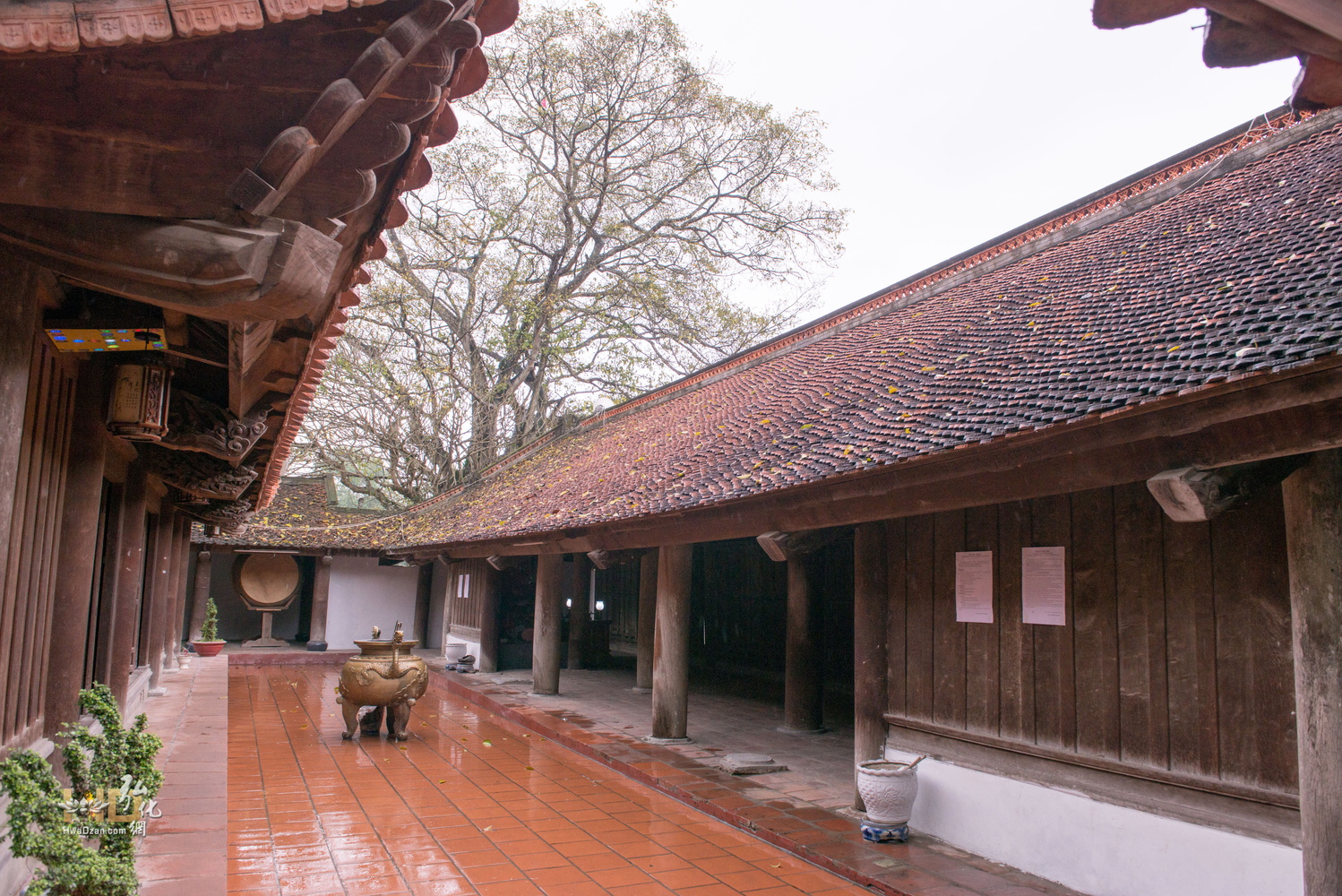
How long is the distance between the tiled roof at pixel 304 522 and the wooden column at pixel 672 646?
34.1 feet

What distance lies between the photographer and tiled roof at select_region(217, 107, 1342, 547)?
4125 millimetres

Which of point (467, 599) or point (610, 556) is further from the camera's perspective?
point (467, 599)

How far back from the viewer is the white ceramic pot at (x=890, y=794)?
552cm

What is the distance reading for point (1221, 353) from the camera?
12.4ft

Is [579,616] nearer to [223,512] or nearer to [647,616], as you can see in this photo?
[647,616]

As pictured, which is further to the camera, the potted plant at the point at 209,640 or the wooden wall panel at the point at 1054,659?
the potted plant at the point at 209,640

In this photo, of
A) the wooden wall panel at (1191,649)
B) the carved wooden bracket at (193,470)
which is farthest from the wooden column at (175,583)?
the wooden wall panel at (1191,649)

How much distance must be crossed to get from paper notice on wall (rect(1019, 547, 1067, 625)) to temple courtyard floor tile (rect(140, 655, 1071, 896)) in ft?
4.54

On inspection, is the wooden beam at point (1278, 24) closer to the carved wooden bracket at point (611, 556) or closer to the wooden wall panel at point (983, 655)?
the wooden wall panel at point (983, 655)

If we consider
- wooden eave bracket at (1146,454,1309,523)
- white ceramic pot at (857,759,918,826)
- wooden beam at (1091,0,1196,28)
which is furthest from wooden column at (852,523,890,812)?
wooden beam at (1091,0,1196,28)

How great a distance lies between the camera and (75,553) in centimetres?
454

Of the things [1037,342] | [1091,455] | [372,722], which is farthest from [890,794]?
[372,722]

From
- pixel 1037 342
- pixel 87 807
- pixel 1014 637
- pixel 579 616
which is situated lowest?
pixel 87 807

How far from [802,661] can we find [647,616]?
3630 mm
